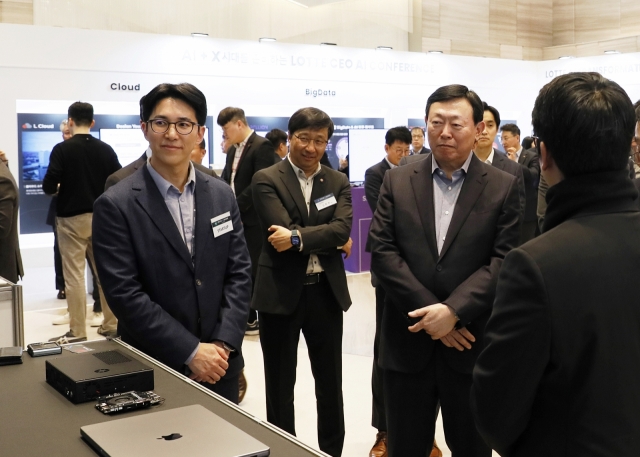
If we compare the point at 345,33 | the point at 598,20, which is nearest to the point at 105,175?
the point at 345,33

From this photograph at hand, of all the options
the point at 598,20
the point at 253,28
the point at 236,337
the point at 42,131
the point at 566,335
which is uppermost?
the point at 598,20

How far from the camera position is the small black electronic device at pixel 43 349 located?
2.11m

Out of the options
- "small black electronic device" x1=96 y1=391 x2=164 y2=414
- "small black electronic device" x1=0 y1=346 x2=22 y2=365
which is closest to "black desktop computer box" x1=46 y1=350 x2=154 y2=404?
"small black electronic device" x1=96 y1=391 x2=164 y2=414

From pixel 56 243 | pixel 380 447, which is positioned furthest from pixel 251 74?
pixel 380 447

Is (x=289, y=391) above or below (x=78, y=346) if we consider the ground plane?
below

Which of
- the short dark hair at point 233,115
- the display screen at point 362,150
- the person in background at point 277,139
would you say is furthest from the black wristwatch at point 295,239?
the display screen at point 362,150

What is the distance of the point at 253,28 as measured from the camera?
33.3ft

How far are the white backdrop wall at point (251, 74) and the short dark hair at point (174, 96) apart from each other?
5970mm

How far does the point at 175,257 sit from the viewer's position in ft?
7.84

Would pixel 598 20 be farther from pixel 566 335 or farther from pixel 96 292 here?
pixel 566 335

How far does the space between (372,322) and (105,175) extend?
272 cm

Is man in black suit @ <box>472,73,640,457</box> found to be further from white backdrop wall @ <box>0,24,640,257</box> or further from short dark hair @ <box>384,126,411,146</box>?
white backdrop wall @ <box>0,24,640,257</box>

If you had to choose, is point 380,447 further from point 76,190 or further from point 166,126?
point 76,190

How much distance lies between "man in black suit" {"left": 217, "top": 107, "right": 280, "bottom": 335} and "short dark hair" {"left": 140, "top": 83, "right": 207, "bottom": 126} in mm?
3145
